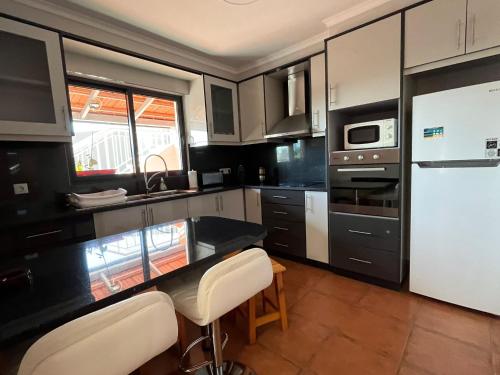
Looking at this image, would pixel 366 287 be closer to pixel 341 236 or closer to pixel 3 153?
pixel 341 236

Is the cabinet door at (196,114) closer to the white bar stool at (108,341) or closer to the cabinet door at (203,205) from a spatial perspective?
the cabinet door at (203,205)

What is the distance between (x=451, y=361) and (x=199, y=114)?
3.02m

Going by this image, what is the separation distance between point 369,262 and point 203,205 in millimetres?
1776

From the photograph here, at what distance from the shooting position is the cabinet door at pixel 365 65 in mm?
1930

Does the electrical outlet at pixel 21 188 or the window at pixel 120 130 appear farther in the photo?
the window at pixel 120 130

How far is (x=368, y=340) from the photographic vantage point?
1580 mm

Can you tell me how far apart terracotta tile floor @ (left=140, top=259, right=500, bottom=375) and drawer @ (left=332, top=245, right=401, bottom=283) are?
0.59ft

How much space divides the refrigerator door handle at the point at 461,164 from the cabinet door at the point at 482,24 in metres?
0.75

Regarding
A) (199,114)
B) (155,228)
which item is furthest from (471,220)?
(199,114)

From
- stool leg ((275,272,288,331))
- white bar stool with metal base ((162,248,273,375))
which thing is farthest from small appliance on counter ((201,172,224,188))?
white bar stool with metal base ((162,248,273,375))

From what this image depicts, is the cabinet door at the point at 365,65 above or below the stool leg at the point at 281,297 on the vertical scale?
above

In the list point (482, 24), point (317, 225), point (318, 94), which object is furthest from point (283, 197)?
point (482, 24)

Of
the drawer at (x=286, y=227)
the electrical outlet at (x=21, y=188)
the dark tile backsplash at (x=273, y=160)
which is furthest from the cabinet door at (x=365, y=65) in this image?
the electrical outlet at (x=21, y=188)

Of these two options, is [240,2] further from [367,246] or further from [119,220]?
[367,246]
